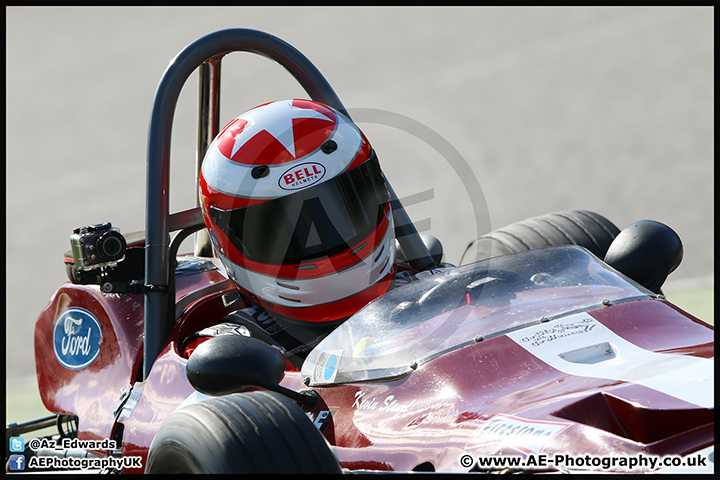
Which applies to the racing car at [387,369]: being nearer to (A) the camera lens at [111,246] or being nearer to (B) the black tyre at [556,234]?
(A) the camera lens at [111,246]

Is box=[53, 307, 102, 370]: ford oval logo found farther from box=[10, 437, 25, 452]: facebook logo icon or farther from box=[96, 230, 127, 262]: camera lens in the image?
box=[10, 437, 25, 452]: facebook logo icon

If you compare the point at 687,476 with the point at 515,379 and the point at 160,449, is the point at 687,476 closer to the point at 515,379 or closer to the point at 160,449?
the point at 515,379

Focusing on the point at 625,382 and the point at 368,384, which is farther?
the point at 368,384

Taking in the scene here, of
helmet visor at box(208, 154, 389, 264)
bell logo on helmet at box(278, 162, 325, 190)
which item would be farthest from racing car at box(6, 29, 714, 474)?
bell logo on helmet at box(278, 162, 325, 190)

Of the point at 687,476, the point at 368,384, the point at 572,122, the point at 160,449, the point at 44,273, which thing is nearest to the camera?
the point at 687,476

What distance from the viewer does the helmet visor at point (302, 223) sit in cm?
338

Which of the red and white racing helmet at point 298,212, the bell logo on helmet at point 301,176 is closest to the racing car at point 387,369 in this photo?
the red and white racing helmet at point 298,212

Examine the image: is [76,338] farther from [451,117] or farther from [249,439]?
[451,117]

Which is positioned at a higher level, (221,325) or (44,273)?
(221,325)

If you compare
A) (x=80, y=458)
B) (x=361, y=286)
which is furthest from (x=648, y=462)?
(x=80, y=458)

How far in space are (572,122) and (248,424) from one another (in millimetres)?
9624

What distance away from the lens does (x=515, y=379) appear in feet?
8.39

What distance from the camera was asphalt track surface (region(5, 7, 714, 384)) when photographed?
884cm

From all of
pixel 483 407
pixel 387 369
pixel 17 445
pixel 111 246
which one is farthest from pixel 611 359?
pixel 17 445
